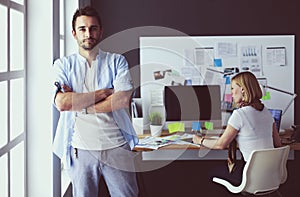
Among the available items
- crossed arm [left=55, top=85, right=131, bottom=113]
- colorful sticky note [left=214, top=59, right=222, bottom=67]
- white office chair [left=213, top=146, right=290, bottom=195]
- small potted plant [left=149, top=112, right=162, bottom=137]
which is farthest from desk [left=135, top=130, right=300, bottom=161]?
crossed arm [left=55, top=85, right=131, bottom=113]

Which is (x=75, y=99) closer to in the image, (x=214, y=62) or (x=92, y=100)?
(x=92, y=100)

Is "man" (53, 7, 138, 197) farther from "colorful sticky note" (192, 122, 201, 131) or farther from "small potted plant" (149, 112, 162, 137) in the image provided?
"colorful sticky note" (192, 122, 201, 131)

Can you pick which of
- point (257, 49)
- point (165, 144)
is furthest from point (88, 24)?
point (257, 49)

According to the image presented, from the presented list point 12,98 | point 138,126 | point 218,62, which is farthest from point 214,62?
point 12,98

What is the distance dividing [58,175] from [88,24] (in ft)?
3.19

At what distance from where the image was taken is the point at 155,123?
182 inches

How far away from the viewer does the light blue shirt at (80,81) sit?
10.4 ft

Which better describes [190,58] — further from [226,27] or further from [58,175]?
[58,175]

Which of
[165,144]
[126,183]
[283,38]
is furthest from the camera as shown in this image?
[283,38]

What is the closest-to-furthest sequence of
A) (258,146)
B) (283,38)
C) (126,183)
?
(126,183)
(258,146)
(283,38)

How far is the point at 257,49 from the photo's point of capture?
490 cm

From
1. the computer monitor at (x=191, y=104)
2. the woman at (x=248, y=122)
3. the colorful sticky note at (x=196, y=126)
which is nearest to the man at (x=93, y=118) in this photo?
the woman at (x=248, y=122)

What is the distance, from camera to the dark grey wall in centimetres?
489

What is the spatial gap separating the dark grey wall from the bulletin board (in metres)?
0.08
